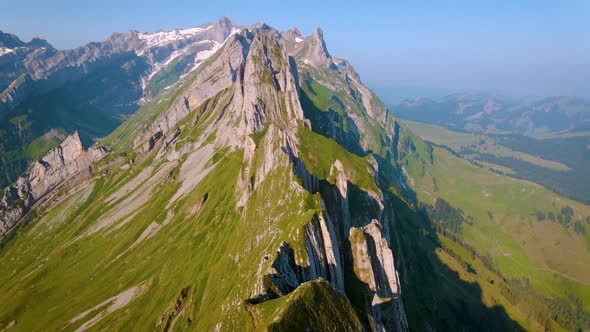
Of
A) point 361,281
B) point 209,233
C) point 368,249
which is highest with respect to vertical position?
point 368,249

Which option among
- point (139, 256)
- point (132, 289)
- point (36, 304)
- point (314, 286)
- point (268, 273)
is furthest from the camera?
point (139, 256)

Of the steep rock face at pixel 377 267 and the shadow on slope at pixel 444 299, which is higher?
the steep rock face at pixel 377 267

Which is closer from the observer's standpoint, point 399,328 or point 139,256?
point 399,328

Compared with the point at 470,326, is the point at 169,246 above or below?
above

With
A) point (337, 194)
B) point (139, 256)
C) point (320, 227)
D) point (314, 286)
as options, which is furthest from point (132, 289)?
point (314, 286)

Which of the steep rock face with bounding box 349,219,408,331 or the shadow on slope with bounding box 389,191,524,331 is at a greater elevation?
the steep rock face with bounding box 349,219,408,331

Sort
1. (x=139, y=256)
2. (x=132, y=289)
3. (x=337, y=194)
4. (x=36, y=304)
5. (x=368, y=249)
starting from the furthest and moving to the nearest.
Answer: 1. (x=139, y=256)
2. (x=36, y=304)
3. (x=132, y=289)
4. (x=337, y=194)
5. (x=368, y=249)

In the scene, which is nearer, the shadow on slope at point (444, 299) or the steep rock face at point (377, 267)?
the steep rock face at point (377, 267)

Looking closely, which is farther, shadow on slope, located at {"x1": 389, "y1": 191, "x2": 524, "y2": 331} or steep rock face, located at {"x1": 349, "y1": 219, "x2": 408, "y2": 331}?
shadow on slope, located at {"x1": 389, "y1": 191, "x2": 524, "y2": 331}

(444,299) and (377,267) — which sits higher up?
(377,267)

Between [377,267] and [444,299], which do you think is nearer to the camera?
[377,267]

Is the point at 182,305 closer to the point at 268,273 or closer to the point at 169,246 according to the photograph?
the point at 169,246
